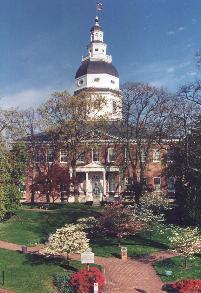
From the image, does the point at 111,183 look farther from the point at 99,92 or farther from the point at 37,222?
the point at 37,222

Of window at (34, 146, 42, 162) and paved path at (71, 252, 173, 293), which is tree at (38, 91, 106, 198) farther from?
paved path at (71, 252, 173, 293)

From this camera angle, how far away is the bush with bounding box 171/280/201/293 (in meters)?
27.8

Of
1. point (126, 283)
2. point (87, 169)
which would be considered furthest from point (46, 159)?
point (126, 283)

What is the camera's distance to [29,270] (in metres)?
31.8

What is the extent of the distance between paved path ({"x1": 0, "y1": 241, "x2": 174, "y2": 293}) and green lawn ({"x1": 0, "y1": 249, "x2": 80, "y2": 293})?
72.6 inches

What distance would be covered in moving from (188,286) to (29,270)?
32.8 ft

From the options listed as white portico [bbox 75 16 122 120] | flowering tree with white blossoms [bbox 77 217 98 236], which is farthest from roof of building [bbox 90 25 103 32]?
flowering tree with white blossoms [bbox 77 217 98 236]

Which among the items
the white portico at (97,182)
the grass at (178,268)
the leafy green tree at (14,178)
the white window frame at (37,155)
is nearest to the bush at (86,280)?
the grass at (178,268)

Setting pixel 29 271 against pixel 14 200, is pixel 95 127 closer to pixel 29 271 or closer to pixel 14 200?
pixel 14 200

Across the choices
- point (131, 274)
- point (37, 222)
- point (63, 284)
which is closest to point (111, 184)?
point (37, 222)

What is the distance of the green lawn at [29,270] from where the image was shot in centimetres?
2892

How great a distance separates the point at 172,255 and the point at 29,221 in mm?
16353

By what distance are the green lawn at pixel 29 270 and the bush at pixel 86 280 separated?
4.78 ft

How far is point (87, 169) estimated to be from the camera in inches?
2591
